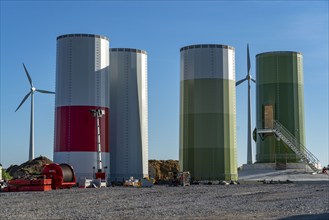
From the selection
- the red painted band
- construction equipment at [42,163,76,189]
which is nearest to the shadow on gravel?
construction equipment at [42,163,76,189]

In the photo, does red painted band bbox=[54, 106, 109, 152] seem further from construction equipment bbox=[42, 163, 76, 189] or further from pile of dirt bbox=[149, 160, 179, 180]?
pile of dirt bbox=[149, 160, 179, 180]

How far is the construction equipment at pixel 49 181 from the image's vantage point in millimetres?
40469

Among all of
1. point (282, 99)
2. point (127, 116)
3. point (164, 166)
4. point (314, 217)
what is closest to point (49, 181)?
point (127, 116)

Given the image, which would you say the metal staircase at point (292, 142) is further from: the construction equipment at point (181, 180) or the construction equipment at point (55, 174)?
the construction equipment at point (55, 174)

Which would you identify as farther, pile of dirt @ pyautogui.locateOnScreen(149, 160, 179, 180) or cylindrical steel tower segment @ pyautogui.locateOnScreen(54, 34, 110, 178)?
pile of dirt @ pyautogui.locateOnScreen(149, 160, 179, 180)

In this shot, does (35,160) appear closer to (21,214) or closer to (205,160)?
(205,160)

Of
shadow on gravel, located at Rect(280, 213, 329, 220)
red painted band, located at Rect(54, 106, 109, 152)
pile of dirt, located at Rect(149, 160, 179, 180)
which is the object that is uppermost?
red painted band, located at Rect(54, 106, 109, 152)

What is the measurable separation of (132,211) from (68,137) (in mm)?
26537

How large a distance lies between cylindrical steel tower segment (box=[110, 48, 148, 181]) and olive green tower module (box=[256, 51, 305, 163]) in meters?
15.9

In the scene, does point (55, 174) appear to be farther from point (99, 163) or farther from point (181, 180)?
point (181, 180)

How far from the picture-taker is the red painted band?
157 ft

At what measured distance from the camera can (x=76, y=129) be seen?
1891 inches

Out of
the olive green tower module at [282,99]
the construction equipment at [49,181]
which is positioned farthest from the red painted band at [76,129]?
the olive green tower module at [282,99]

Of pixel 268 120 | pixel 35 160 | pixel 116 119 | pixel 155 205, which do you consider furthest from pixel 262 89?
pixel 155 205
